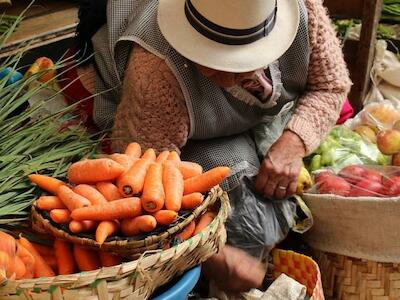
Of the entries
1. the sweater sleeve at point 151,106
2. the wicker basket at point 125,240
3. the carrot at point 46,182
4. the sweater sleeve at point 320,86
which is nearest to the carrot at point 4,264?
the wicker basket at point 125,240

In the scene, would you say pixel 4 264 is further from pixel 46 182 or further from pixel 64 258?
pixel 46 182

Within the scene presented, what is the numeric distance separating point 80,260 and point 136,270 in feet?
0.54

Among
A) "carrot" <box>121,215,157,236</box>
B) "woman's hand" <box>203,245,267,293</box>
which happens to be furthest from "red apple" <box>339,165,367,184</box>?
"carrot" <box>121,215,157,236</box>

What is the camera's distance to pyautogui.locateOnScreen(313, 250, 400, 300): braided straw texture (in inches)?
75.3

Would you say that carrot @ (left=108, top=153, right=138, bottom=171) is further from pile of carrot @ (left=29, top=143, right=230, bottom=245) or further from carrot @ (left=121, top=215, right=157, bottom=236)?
carrot @ (left=121, top=215, right=157, bottom=236)

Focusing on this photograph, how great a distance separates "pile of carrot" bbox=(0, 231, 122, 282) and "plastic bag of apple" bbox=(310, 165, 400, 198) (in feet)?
2.77

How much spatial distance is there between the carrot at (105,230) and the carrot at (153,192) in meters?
0.07

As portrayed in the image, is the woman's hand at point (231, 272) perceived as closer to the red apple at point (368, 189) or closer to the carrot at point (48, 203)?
the red apple at point (368, 189)

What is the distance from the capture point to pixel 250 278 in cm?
182

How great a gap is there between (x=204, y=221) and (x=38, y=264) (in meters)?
0.37

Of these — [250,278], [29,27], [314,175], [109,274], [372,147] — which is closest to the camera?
[109,274]

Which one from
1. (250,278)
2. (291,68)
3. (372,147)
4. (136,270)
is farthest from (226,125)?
(136,270)

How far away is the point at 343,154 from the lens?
7.23ft

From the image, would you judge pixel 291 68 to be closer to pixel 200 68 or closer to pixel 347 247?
pixel 200 68
